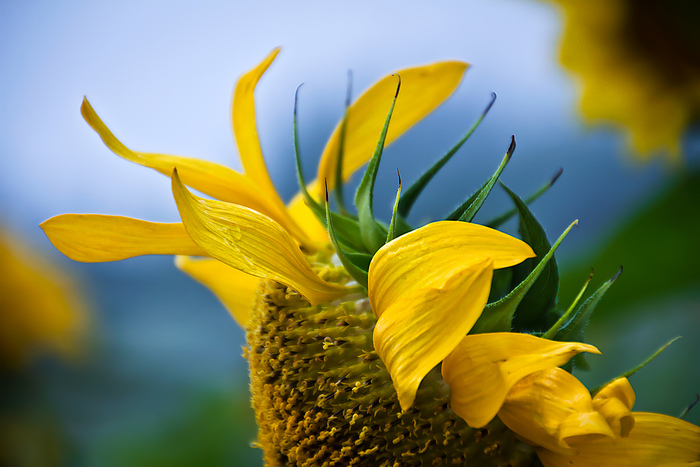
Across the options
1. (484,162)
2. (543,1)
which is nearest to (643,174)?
(543,1)

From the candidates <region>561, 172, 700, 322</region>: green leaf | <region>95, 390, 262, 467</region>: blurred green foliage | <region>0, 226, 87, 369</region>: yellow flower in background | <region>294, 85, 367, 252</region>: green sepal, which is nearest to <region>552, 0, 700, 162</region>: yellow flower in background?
<region>561, 172, 700, 322</region>: green leaf

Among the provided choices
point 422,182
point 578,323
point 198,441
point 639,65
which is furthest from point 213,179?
point 198,441

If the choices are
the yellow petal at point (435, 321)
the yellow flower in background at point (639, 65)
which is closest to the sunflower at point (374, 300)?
the yellow petal at point (435, 321)

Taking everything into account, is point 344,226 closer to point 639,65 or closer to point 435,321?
point 435,321

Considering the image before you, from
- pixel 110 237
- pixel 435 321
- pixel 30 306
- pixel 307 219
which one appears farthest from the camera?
pixel 30 306

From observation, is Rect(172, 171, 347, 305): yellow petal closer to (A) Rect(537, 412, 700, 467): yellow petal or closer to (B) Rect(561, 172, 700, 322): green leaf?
(A) Rect(537, 412, 700, 467): yellow petal

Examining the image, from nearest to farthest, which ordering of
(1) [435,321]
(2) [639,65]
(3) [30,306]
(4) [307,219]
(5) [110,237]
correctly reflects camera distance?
1. (1) [435,321]
2. (5) [110,237]
3. (4) [307,219]
4. (2) [639,65]
5. (3) [30,306]

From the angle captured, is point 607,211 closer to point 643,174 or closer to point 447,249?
point 643,174
